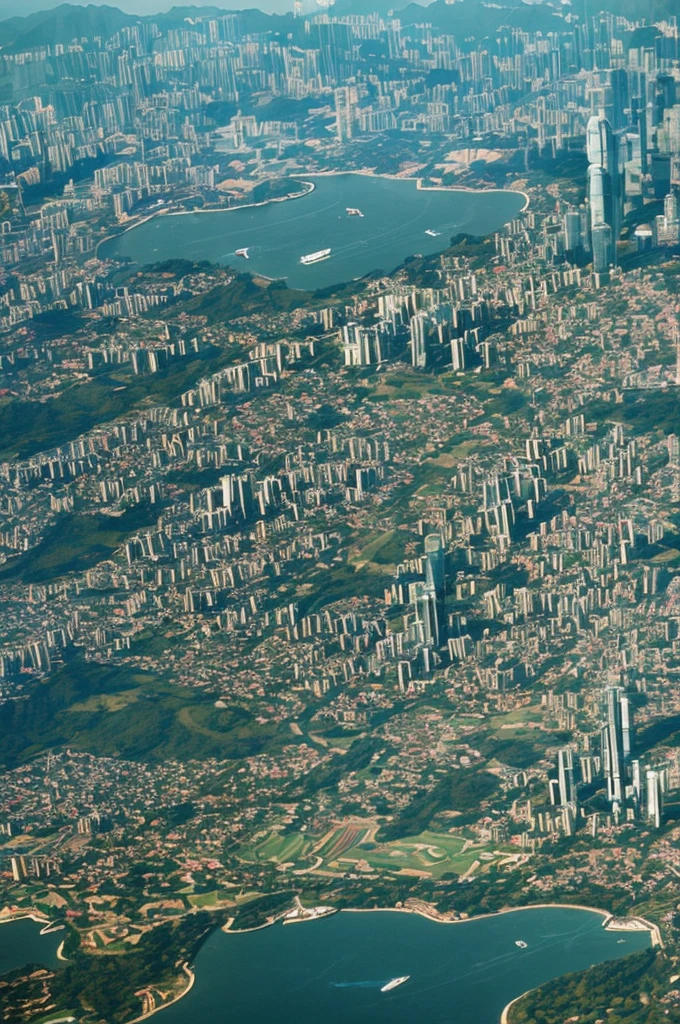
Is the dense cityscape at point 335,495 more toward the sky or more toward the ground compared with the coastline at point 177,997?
more toward the sky

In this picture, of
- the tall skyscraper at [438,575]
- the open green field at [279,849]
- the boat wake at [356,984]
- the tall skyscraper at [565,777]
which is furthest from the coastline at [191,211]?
the boat wake at [356,984]

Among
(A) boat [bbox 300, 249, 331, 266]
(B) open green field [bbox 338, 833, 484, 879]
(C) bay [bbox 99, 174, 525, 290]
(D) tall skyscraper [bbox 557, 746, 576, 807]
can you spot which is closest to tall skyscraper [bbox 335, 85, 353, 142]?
(C) bay [bbox 99, 174, 525, 290]

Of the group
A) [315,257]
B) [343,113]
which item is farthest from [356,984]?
[343,113]

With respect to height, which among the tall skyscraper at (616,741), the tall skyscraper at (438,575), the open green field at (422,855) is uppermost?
the tall skyscraper at (438,575)

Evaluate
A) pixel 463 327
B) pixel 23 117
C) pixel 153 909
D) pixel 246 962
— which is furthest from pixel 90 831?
pixel 23 117

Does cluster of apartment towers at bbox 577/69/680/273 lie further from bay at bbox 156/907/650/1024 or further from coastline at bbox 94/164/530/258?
→ bay at bbox 156/907/650/1024

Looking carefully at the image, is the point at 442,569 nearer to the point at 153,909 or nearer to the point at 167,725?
the point at 167,725

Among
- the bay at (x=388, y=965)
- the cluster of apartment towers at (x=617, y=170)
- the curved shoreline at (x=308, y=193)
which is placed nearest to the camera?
the bay at (x=388, y=965)

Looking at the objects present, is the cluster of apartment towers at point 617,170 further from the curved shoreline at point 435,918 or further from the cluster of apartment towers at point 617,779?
the curved shoreline at point 435,918
